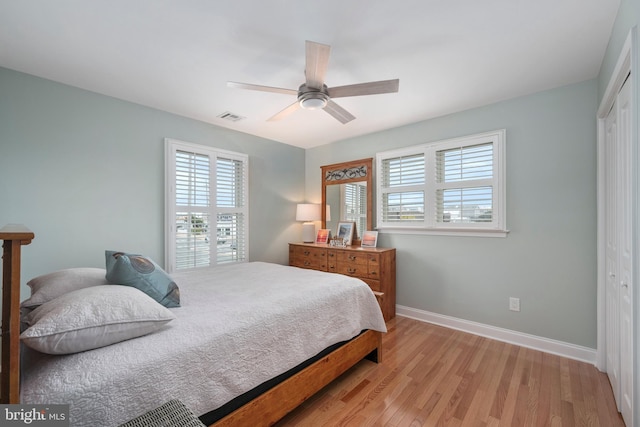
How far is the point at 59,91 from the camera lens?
2494 mm

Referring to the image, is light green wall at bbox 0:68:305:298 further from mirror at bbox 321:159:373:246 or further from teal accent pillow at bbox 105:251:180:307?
mirror at bbox 321:159:373:246

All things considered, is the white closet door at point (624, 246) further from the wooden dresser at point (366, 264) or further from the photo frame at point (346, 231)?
the photo frame at point (346, 231)

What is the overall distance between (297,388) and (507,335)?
2.36 metres

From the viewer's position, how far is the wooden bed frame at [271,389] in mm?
837

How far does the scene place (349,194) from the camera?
4168 mm

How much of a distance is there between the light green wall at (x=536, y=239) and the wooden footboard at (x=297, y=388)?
4.74 feet

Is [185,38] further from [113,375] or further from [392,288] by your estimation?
[392,288]

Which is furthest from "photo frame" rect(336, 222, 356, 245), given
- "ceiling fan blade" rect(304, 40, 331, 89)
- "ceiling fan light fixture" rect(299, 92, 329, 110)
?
"ceiling fan blade" rect(304, 40, 331, 89)

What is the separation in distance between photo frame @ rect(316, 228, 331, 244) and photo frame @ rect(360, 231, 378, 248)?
0.63 meters

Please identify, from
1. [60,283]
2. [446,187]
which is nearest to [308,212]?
[446,187]

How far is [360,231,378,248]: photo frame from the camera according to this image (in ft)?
12.2

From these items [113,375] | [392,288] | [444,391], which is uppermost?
[113,375]

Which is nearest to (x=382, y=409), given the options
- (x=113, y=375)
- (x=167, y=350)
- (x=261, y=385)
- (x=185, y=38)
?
(x=261, y=385)

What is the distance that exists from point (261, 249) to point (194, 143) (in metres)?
1.71
